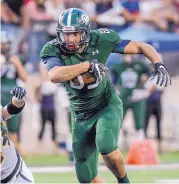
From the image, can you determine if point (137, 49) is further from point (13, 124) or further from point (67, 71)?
point (13, 124)

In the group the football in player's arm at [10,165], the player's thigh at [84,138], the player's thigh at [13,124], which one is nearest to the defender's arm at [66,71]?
the player's thigh at [84,138]

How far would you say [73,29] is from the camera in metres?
7.63

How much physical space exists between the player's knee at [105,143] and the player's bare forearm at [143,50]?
799mm

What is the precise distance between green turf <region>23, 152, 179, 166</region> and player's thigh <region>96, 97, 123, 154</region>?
4.87 m

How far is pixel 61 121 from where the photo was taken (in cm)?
1458

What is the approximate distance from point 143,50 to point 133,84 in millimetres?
6033

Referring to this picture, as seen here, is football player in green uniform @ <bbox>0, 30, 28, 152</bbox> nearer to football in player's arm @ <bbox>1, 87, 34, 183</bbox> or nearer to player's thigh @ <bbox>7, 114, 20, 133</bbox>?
player's thigh @ <bbox>7, 114, 20, 133</bbox>

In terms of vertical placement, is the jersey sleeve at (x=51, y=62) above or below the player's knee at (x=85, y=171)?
above

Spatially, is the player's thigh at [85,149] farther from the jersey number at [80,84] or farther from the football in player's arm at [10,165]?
the football in player's arm at [10,165]

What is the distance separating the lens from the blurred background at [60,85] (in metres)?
14.0

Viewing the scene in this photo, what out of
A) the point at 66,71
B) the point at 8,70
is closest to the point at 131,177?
the point at 8,70

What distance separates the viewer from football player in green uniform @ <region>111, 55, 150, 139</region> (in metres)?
13.7

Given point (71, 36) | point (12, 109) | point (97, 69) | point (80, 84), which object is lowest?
point (80, 84)

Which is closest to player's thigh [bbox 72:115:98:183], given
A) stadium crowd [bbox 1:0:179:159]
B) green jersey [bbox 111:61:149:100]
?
green jersey [bbox 111:61:149:100]
